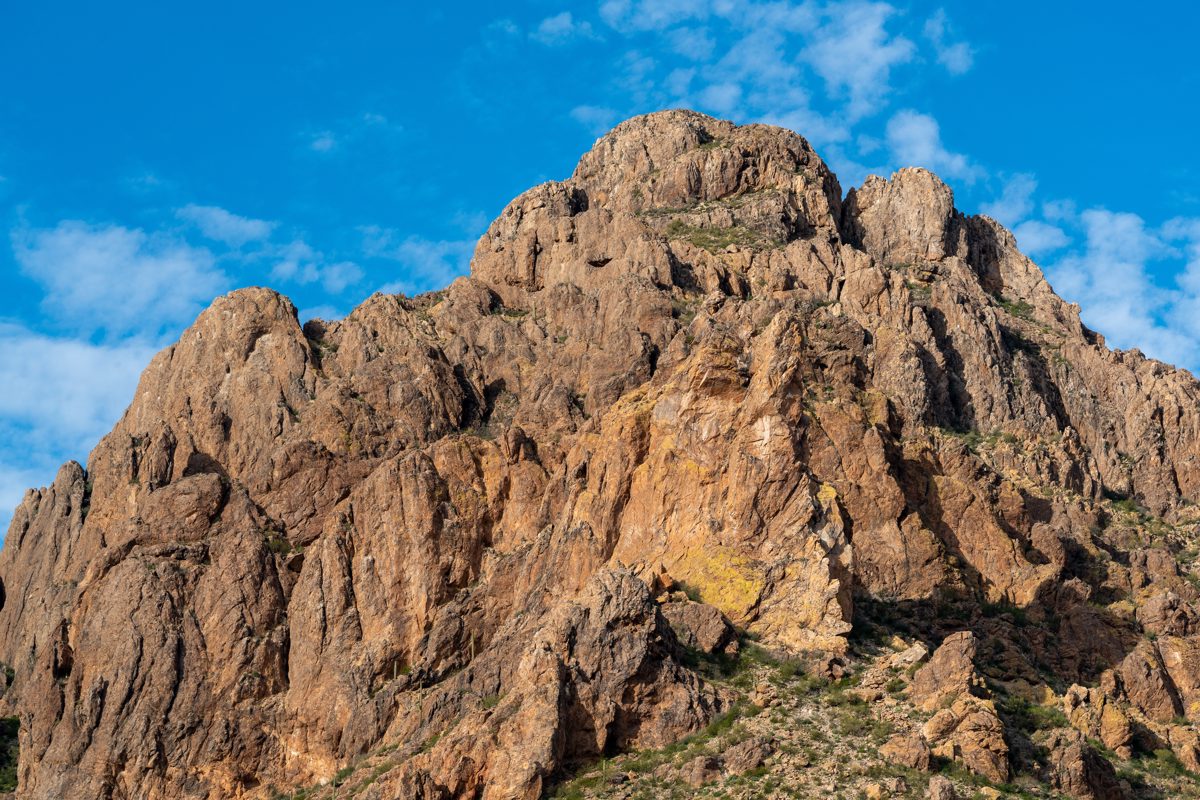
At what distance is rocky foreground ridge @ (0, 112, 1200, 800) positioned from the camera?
3396 inches

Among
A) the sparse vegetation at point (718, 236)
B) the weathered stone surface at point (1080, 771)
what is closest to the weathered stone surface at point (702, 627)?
the weathered stone surface at point (1080, 771)

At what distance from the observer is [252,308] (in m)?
133

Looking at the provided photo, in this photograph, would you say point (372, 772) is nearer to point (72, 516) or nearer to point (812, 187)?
point (72, 516)

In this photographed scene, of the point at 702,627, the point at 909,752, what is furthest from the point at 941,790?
the point at 702,627

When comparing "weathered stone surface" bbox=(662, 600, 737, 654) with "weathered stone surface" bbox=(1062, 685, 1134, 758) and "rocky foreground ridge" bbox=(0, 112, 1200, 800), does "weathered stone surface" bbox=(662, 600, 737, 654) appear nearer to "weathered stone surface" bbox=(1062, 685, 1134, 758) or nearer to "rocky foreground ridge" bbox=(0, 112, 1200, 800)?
"rocky foreground ridge" bbox=(0, 112, 1200, 800)

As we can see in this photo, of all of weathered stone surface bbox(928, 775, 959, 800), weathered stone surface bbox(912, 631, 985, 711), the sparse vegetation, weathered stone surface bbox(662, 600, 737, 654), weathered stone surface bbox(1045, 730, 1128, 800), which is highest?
the sparse vegetation

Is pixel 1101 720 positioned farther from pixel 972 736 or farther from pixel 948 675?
pixel 972 736

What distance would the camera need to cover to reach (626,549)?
102 metres

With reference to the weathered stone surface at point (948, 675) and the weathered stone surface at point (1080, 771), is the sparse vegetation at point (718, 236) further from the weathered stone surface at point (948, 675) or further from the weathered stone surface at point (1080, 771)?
the weathered stone surface at point (1080, 771)

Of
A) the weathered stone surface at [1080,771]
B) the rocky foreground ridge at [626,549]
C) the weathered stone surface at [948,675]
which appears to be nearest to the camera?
the weathered stone surface at [1080,771]

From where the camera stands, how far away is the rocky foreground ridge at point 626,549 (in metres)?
86.2

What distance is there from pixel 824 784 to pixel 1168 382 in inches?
2806

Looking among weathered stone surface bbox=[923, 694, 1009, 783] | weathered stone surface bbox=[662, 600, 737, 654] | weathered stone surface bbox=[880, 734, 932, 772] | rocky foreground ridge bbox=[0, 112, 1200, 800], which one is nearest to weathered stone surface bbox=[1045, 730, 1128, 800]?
rocky foreground ridge bbox=[0, 112, 1200, 800]

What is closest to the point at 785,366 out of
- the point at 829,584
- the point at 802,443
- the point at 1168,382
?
the point at 802,443
